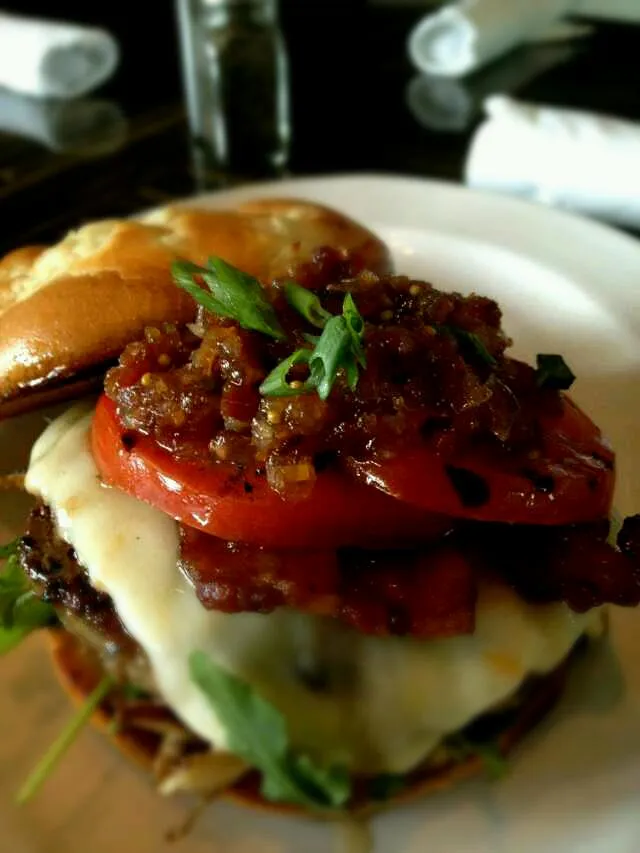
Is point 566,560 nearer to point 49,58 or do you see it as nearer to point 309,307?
point 309,307

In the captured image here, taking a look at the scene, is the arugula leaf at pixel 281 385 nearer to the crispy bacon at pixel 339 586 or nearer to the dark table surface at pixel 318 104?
the crispy bacon at pixel 339 586

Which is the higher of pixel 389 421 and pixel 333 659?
pixel 389 421

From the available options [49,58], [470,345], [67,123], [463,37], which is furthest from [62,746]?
[463,37]

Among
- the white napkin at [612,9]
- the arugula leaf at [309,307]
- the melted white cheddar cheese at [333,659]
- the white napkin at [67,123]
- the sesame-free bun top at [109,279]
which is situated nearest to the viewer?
the melted white cheddar cheese at [333,659]

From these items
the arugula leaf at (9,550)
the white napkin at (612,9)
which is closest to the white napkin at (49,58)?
the white napkin at (612,9)

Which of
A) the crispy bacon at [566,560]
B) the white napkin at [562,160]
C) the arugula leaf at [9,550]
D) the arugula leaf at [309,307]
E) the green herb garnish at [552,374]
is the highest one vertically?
the arugula leaf at [309,307]

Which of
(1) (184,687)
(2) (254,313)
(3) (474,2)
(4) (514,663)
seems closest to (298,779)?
(1) (184,687)

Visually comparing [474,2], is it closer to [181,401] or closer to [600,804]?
[181,401]
